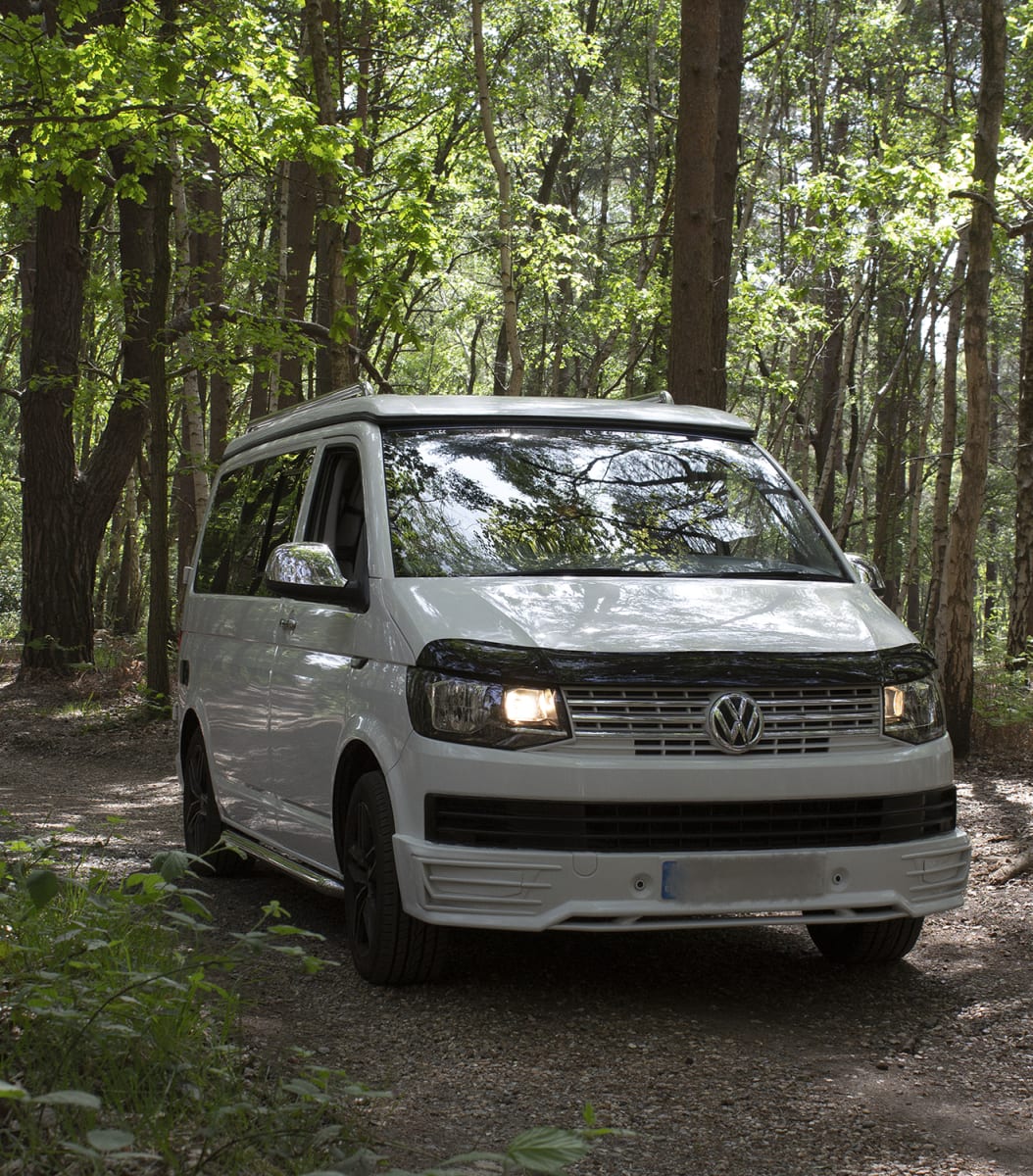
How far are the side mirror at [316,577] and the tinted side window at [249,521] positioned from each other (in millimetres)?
1075

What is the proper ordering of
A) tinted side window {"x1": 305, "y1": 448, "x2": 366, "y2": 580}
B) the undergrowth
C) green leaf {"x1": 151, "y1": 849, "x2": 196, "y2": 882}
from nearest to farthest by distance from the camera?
1. the undergrowth
2. green leaf {"x1": 151, "y1": 849, "x2": 196, "y2": 882}
3. tinted side window {"x1": 305, "y1": 448, "x2": 366, "y2": 580}

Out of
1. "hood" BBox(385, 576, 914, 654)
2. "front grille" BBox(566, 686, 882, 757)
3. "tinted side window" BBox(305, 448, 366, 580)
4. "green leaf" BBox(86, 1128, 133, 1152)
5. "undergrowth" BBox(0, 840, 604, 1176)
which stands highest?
"tinted side window" BBox(305, 448, 366, 580)

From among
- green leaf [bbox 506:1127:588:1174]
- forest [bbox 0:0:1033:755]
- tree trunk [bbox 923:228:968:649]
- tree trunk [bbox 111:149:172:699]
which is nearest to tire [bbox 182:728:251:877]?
green leaf [bbox 506:1127:588:1174]

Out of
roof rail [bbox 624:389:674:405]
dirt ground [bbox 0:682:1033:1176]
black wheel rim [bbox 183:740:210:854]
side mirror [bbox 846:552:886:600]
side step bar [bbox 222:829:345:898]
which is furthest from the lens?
black wheel rim [bbox 183:740:210:854]

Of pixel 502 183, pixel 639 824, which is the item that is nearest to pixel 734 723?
pixel 639 824

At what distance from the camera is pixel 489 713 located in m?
4.96

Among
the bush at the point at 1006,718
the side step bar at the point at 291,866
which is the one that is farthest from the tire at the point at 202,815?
the bush at the point at 1006,718

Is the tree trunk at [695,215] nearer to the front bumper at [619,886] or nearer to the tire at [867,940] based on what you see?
the tire at [867,940]

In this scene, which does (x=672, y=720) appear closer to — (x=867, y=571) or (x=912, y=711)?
(x=912, y=711)

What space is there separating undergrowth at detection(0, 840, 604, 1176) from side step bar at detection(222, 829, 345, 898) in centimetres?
118

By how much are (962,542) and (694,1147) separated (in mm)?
9011

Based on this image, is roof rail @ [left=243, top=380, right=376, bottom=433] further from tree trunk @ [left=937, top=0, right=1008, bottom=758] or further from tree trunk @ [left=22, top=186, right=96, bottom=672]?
tree trunk @ [left=22, top=186, right=96, bottom=672]

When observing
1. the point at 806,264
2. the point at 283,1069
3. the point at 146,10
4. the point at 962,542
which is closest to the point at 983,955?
the point at 283,1069

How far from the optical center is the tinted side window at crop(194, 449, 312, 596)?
23.2 ft
